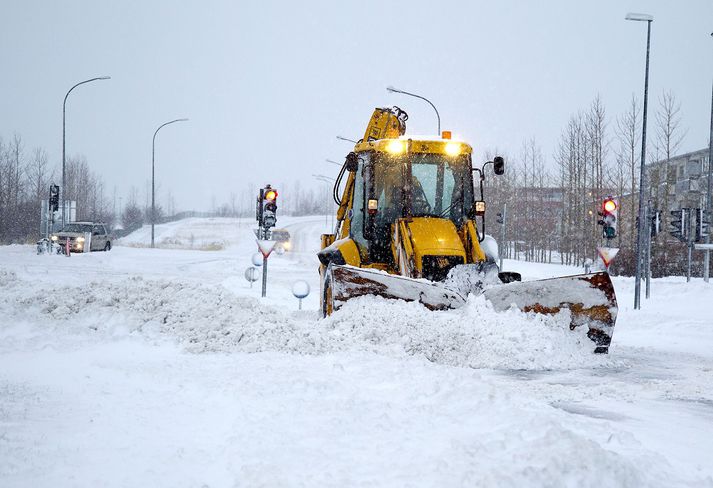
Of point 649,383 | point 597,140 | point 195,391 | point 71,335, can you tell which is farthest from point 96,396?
point 597,140

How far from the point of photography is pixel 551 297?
8.74 meters

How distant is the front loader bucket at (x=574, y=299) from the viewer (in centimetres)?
870

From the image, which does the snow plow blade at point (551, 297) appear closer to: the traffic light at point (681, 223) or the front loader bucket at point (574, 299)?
the front loader bucket at point (574, 299)

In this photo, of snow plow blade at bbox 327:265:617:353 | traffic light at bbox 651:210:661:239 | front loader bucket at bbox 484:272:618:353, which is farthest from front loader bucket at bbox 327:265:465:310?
traffic light at bbox 651:210:661:239

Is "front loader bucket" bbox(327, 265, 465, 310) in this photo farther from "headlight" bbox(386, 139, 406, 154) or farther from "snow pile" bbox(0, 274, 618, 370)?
"headlight" bbox(386, 139, 406, 154)

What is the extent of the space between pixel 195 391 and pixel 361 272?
11.8ft

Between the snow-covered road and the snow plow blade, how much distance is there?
22cm

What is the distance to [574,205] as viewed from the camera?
137 ft

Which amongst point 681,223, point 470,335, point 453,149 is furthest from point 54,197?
point 470,335

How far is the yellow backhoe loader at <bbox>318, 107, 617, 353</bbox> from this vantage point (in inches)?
345

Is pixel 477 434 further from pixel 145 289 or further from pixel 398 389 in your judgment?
pixel 145 289

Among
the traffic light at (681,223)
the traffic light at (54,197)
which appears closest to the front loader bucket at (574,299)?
the traffic light at (681,223)

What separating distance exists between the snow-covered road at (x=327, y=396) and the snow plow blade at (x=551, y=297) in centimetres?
22

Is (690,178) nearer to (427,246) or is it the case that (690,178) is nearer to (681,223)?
(681,223)
